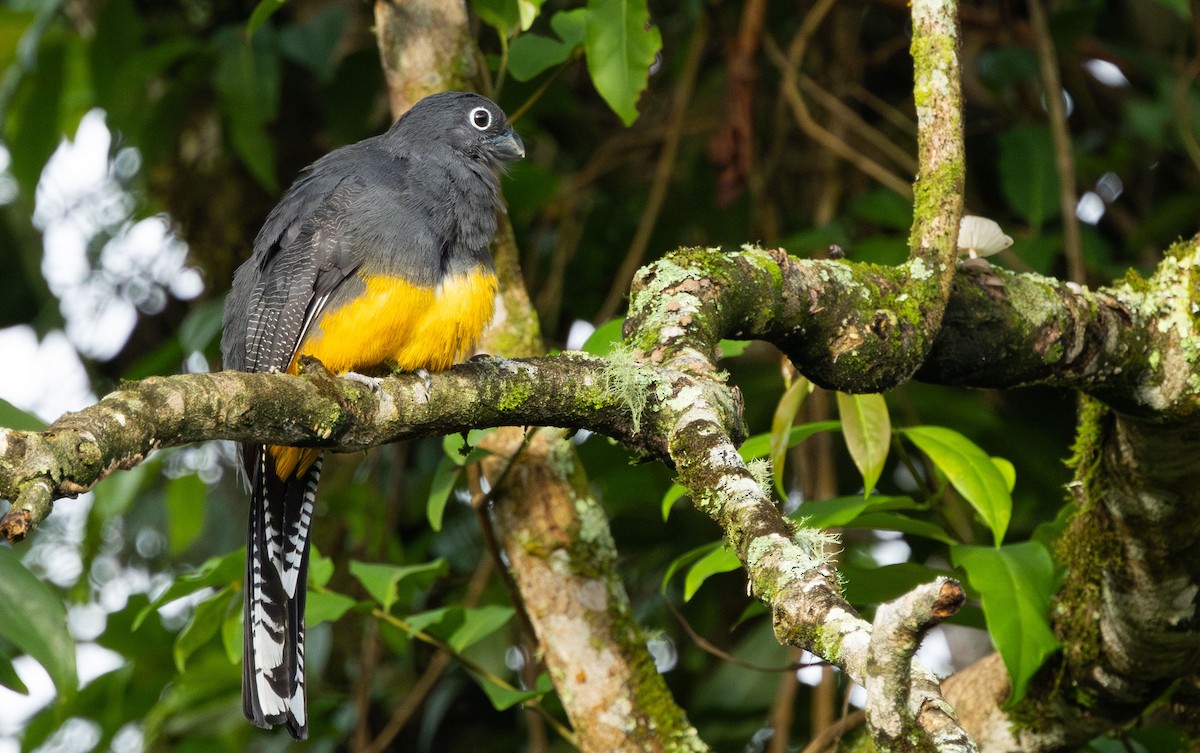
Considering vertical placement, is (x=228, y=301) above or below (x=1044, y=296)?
below

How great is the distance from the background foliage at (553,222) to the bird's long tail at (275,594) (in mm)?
101

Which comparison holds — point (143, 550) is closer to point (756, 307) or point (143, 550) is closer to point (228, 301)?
point (228, 301)

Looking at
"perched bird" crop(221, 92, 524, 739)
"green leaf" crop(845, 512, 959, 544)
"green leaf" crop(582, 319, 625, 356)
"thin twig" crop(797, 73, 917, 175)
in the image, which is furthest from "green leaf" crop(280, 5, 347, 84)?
"green leaf" crop(845, 512, 959, 544)

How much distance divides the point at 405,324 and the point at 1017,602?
1450mm

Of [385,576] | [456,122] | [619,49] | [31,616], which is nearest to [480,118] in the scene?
[456,122]

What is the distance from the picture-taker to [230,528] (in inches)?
214

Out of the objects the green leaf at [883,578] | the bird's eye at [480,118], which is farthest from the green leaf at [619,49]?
the green leaf at [883,578]

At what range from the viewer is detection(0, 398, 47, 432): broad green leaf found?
2.32 meters

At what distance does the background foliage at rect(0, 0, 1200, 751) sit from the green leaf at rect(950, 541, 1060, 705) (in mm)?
731

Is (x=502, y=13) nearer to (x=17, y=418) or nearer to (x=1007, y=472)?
(x=17, y=418)

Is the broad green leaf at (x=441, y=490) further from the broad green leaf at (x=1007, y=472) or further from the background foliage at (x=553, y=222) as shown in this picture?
the broad green leaf at (x=1007, y=472)

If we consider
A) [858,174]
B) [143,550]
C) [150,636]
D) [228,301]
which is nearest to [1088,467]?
[228,301]

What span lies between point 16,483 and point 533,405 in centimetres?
84

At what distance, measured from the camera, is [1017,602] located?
8.17 feet
